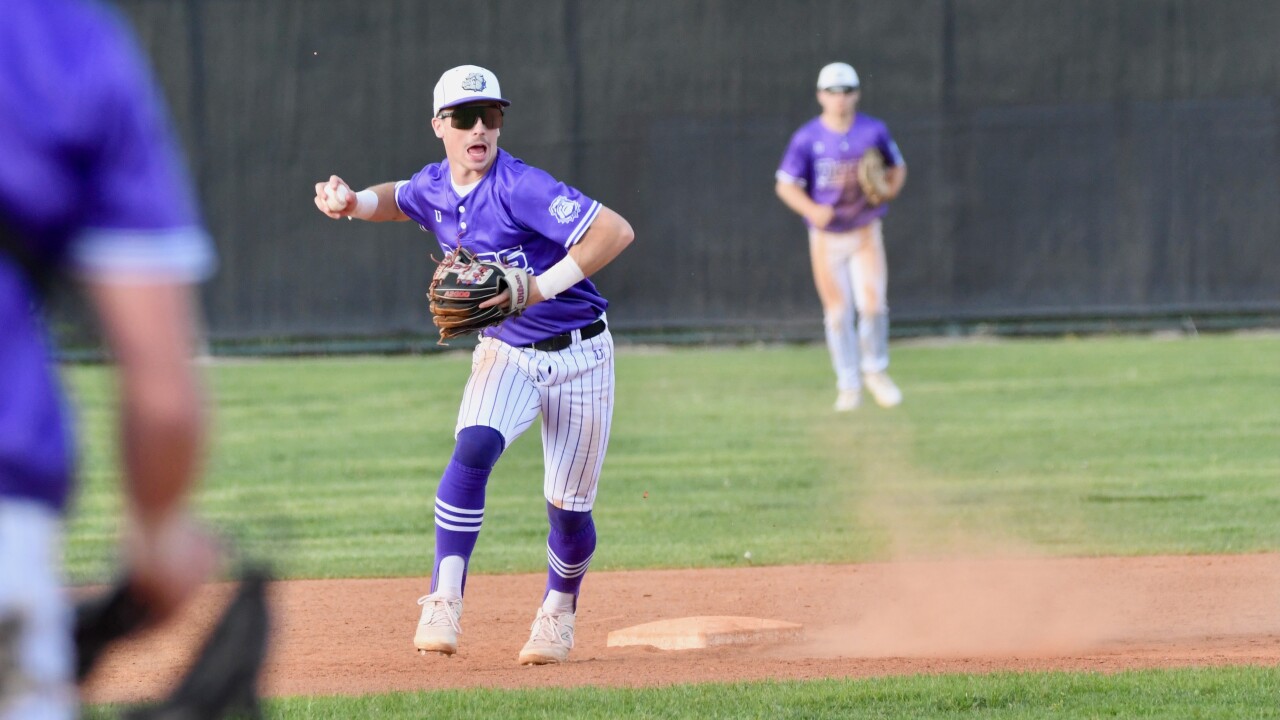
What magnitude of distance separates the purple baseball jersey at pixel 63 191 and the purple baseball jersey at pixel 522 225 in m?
3.52

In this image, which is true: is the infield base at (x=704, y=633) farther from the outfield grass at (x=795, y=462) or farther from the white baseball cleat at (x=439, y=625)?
the outfield grass at (x=795, y=462)

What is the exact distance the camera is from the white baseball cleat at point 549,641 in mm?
5312

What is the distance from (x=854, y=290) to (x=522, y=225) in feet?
22.5

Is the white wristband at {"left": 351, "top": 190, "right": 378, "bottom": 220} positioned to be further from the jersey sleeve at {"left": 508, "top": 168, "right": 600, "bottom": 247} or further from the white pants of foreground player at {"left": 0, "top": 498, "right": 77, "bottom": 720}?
the white pants of foreground player at {"left": 0, "top": 498, "right": 77, "bottom": 720}

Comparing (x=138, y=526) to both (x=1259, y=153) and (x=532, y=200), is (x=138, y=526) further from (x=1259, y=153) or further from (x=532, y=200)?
(x=1259, y=153)

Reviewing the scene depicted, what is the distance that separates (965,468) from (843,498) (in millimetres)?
995

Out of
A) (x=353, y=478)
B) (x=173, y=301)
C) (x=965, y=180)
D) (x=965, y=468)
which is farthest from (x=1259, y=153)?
(x=173, y=301)

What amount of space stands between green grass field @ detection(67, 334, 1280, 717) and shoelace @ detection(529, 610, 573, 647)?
63 centimetres

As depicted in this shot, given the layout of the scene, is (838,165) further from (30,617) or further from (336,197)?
(30,617)

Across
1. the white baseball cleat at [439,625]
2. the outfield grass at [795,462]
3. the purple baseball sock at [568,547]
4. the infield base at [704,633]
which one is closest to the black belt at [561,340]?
the purple baseball sock at [568,547]

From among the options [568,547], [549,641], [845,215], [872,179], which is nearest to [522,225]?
[568,547]

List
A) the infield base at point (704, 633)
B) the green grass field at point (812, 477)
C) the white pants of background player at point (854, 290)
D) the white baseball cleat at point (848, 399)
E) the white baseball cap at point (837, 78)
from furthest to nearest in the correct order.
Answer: the white baseball cleat at point (848, 399) → the white baseball cap at point (837, 78) → the white pants of background player at point (854, 290) → the infield base at point (704, 633) → the green grass field at point (812, 477)

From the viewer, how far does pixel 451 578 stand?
502 cm

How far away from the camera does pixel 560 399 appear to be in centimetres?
Answer: 520
